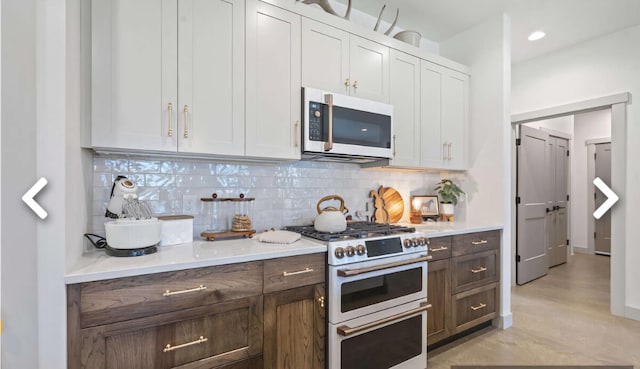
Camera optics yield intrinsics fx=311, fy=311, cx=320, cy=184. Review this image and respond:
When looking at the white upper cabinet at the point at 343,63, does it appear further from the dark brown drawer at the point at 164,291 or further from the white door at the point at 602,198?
the white door at the point at 602,198

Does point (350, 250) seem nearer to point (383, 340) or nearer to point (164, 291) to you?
point (383, 340)

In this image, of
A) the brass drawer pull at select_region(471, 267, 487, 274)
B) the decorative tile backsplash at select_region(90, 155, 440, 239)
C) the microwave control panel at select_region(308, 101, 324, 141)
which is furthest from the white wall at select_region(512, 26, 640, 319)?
the microwave control panel at select_region(308, 101, 324, 141)

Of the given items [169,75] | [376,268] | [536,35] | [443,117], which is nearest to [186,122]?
[169,75]

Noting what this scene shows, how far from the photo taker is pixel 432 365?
210cm

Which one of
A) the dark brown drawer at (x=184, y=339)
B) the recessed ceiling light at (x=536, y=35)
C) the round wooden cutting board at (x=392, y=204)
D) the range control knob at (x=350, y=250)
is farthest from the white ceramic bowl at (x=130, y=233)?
the recessed ceiling light at (x=536, y=35)

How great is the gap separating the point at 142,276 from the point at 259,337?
614mm

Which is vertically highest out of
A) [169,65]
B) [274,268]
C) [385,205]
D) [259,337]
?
[169,65]

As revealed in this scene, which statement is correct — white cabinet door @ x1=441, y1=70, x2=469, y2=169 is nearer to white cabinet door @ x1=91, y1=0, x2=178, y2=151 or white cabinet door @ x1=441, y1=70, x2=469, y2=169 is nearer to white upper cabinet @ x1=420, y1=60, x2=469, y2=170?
white upper cabinet @ x1=420, y1=60, x2=469, y2=170

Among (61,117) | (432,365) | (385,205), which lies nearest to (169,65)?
(61,117)

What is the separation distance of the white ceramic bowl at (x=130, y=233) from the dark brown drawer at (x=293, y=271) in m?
0.55

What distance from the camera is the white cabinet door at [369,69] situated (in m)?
2.20

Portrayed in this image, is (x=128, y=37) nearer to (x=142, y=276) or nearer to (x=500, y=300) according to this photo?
(x=142, y=276)

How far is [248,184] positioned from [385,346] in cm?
133

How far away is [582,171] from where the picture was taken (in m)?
5.14
